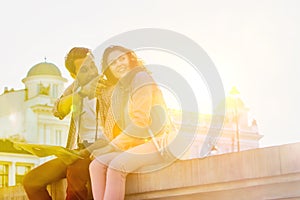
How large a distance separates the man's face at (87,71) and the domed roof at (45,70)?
4972cm

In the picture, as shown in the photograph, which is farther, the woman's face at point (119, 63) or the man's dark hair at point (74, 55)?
the man's dark hair at point (74, 55)

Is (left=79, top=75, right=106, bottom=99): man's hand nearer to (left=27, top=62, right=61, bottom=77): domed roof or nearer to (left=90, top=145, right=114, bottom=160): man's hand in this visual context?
(left=90, top=145, right=114, bottom=160): man's hand

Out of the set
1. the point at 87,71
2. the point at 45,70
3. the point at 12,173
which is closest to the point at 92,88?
the point at 87,71

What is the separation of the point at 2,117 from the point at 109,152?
5059 centimetres

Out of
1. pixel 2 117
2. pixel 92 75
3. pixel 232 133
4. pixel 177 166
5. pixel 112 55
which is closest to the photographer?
pixel 177 166

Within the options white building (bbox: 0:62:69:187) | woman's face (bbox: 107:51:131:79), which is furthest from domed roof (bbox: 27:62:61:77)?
woman's face (bbox: 107:51:131:79)

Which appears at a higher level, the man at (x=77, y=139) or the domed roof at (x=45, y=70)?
the domed roof at (x=45, y=70)

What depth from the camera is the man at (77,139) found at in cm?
462

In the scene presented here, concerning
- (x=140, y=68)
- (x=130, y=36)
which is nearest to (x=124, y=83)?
(x=140, y=68)

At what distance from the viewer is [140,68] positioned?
4453 mm

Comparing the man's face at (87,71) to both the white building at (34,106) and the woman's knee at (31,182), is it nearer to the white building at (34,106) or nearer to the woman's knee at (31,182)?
the woman's knee at (31,182)

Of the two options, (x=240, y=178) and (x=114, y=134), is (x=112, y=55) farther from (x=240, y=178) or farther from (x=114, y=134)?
(x=240, y=178)

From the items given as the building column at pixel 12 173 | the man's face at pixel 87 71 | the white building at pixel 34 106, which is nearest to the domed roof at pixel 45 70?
the white building at pixel 34 106

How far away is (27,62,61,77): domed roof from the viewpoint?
54281 millimetres
